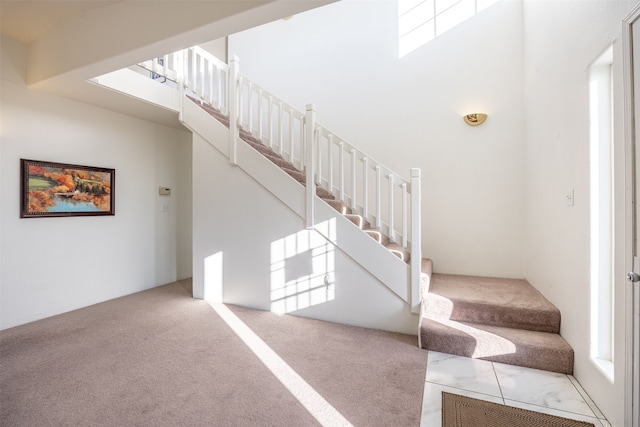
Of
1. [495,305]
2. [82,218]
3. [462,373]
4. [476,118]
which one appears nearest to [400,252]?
[495,305]

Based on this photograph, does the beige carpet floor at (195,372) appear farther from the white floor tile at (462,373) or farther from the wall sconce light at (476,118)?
the wall sconce light at (476,118)

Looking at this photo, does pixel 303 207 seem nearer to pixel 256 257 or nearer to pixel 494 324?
pixel 256 257

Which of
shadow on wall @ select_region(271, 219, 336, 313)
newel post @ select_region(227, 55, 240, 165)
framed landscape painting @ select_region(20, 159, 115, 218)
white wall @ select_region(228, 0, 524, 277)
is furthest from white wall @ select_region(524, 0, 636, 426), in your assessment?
framed landscape painting @ select_region(20, 159, 115, 218)

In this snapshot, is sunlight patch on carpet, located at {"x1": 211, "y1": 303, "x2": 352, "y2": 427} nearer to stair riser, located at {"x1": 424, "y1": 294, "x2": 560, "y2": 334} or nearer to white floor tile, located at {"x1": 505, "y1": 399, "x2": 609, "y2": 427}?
white floor tile, located at {"x1": 505, "y1": 399, "x2": 609, "y2": 427}

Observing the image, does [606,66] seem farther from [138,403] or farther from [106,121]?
[106,121]

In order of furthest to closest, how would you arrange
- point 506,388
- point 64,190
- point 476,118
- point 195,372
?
point 476,118, point 64,190, point 195,372, point 506,388

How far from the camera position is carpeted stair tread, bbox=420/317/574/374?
2.12 metres

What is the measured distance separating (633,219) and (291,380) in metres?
2.13

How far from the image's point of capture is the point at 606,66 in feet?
5.92

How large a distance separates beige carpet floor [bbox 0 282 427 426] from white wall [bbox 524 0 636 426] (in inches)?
41.2

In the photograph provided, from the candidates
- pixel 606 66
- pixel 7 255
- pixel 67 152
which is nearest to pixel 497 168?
pixel 606 66

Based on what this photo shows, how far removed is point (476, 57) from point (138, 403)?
4683 millimetres

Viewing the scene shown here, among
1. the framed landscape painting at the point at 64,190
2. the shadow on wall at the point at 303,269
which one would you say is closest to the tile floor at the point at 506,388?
the shadow on wall at the point at 303,269

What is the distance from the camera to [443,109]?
3.75 m
